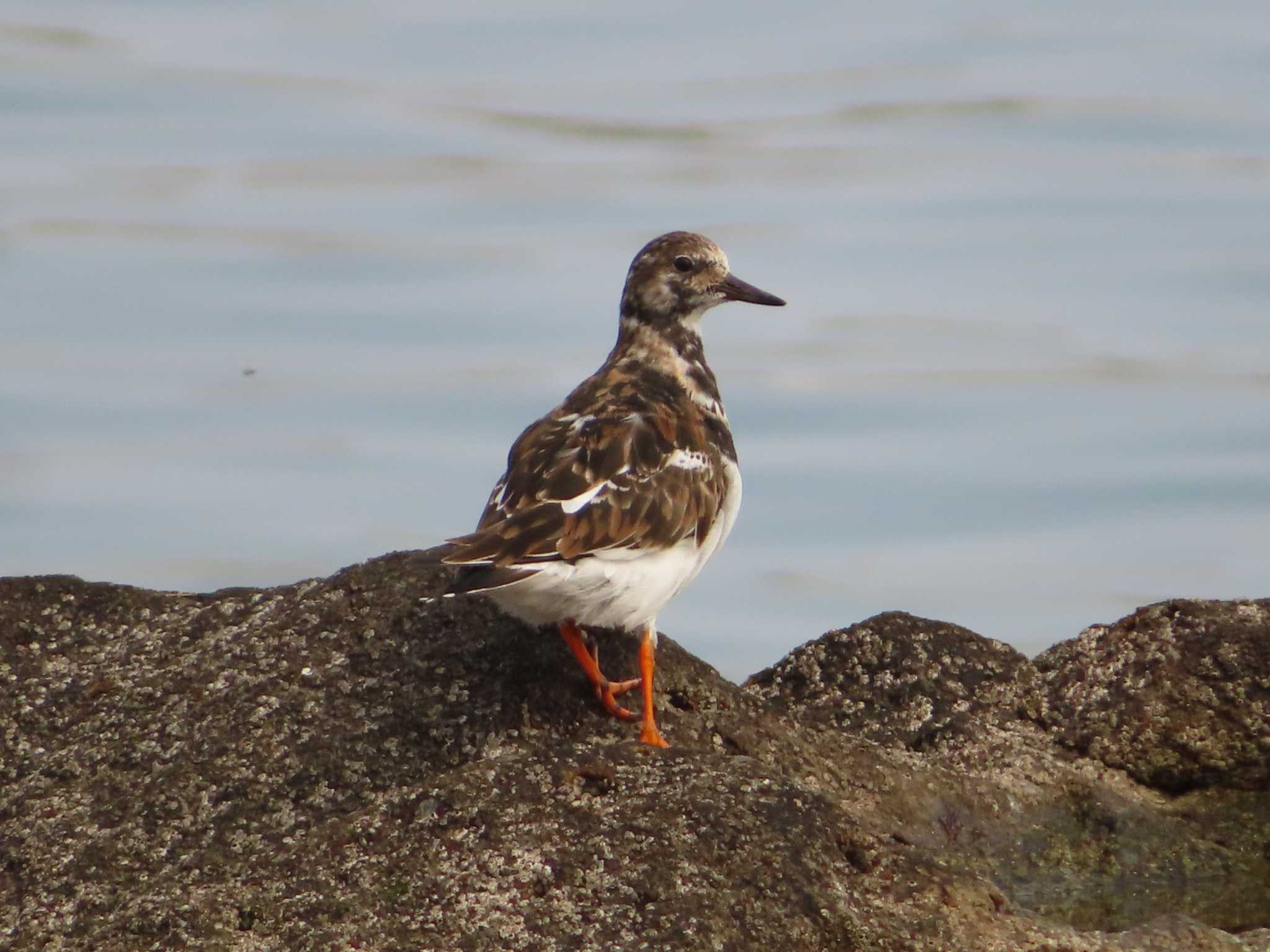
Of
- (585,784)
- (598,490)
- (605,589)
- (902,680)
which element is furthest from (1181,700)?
(585,784)

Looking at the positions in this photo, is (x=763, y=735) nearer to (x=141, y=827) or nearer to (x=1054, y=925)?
(x=1054, y=925)

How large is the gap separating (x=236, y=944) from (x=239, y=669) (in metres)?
1.36

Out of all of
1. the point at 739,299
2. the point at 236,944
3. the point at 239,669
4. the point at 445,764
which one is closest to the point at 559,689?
the point at 445,764

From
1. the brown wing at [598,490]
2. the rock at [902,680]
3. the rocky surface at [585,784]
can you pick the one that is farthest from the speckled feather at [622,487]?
the rock at [902,680]

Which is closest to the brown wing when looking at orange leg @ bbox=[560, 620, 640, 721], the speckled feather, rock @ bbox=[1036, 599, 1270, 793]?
the speckled feather

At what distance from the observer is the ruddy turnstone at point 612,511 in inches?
208

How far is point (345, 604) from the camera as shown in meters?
5.38

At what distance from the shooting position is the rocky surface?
4004 mm

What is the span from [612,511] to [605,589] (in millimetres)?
285

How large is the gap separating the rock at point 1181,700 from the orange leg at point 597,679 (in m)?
1.37

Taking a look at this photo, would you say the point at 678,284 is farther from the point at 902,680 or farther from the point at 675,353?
the point at 902,680

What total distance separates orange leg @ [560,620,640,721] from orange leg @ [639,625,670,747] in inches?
2.2

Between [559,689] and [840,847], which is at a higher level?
[559,689]

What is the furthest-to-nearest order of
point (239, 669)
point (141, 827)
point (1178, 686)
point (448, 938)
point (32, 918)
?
point (1178, 686) → point (239, 669) → point (141, 827) → point (32, 918) → point (448, 938)
